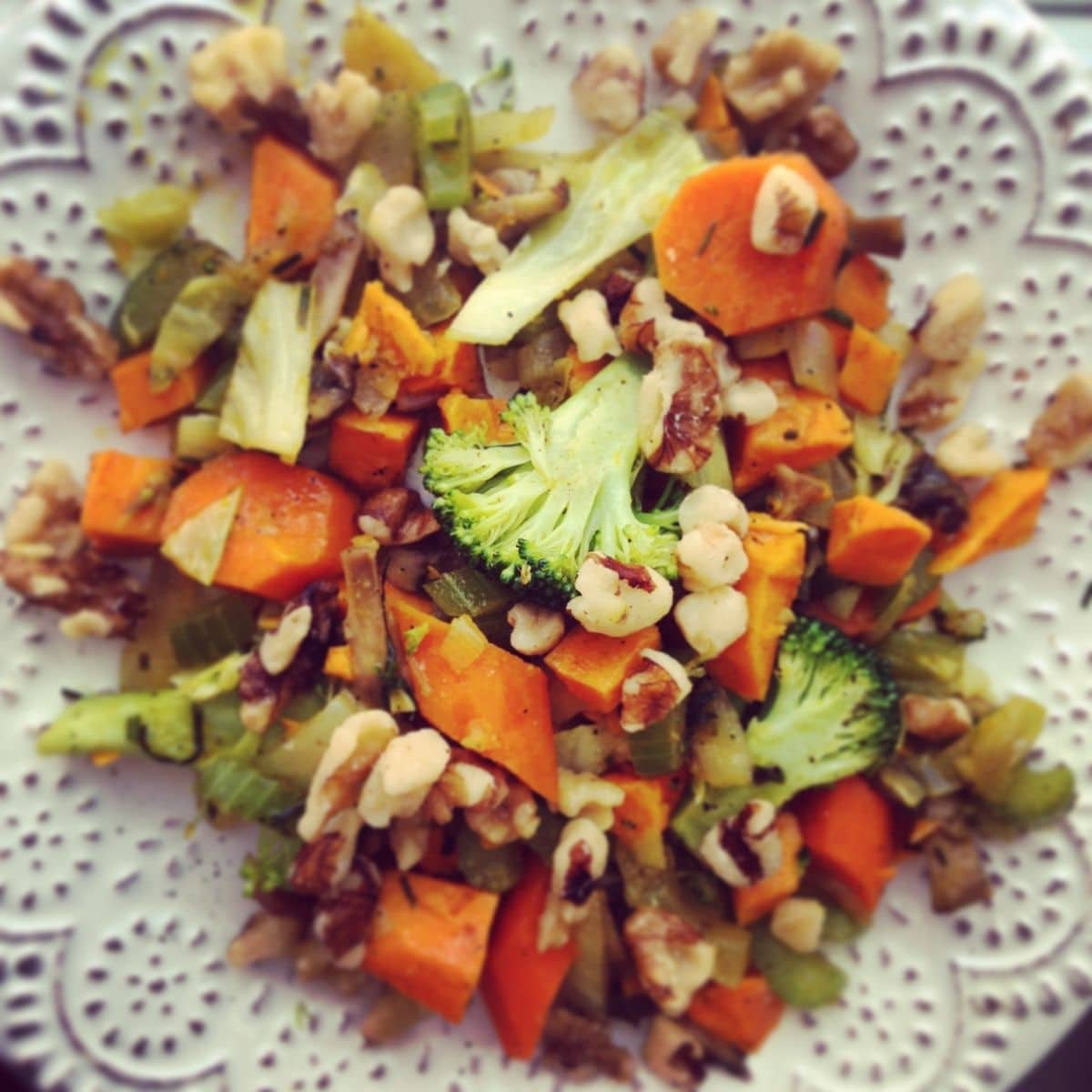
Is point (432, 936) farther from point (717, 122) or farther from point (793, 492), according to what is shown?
point (717, 122)

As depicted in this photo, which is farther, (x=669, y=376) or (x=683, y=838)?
(x=683, y=838)

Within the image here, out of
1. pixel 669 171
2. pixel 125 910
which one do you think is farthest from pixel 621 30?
pixel 125 910

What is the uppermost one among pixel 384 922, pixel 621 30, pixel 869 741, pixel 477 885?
pixel 621 30

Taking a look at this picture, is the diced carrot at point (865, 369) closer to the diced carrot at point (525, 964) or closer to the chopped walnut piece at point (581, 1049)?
the diced carrot at point (525, 964)

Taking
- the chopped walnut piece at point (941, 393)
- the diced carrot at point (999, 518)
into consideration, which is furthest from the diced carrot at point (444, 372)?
the diced carrot at point (999, 518)

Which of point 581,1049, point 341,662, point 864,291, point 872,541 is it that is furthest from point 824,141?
point 581,1049

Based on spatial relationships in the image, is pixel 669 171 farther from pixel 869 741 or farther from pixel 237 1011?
pixel 237 1011

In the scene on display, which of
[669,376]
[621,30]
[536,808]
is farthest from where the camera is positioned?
[621,30]

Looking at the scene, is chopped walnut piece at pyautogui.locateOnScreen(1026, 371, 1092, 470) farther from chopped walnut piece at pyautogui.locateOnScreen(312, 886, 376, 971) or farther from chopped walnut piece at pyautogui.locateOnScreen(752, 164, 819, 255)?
chopped walnut piece at pyautogui.locateOnScreen(312, 886, 376, 971)
